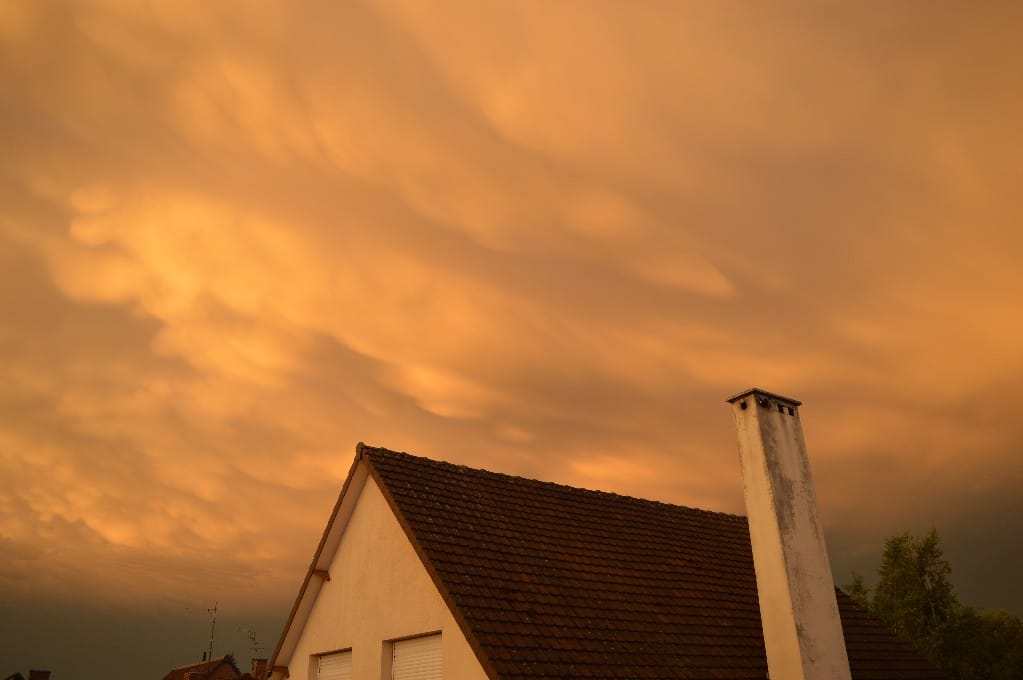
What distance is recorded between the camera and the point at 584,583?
16.0m

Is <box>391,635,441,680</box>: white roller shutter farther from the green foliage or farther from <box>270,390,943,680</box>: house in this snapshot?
the green foliage

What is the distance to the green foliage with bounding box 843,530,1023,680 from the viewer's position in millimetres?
44562

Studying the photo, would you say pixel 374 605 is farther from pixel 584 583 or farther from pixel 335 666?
pixel 584 583

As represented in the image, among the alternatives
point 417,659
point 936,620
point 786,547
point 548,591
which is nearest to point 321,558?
point 417,659

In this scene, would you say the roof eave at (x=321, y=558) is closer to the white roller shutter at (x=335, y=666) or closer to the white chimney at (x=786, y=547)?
the white roller shutter at (x=335, y=666)

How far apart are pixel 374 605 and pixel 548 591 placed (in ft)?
13.2

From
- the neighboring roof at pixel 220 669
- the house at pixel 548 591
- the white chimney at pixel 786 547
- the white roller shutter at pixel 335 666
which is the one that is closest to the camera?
the house at pixel 548 591

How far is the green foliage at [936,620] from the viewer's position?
1754 inches

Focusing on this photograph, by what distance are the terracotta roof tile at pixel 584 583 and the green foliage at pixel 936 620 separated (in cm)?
2937

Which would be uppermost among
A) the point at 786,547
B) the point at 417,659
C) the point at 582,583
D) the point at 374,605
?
the point at 786,547

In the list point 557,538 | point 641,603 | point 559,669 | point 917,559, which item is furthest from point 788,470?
point 917,559

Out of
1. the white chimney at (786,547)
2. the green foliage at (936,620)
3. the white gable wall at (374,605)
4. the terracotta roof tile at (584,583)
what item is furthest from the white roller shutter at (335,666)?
the green foliage at (936,620)

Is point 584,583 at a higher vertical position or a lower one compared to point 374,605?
higher

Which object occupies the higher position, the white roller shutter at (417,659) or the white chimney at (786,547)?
the white chimney at (786,547)
